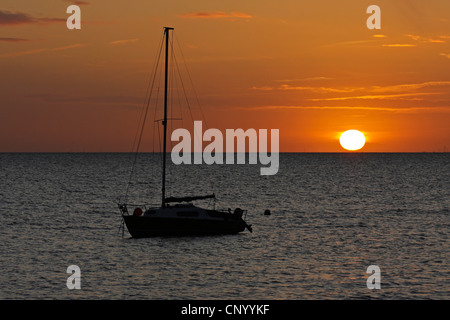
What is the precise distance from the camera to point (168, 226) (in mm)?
54781

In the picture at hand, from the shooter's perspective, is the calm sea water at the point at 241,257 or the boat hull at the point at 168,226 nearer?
the calm sea water at the point at 241,257

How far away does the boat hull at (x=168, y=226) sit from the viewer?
5459 centimetres

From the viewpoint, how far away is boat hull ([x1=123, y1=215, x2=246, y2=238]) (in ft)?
179

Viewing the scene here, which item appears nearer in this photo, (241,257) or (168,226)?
(241,257)

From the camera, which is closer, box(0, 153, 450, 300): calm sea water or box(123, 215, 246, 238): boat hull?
box(0, 153, 450, 300): calm sea water

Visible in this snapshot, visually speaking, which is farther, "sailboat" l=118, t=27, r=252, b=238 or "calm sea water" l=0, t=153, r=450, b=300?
"sailboat" l=118, t=27, r=252, b=238

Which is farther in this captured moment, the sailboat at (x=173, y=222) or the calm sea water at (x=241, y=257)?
the sailboat at (x=173, y=222)

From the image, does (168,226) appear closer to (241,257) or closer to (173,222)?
(173,222)

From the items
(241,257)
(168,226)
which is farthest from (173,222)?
(241,257)

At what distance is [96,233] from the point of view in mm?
59906

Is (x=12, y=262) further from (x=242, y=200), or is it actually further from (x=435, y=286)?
(x=242, y=200)
